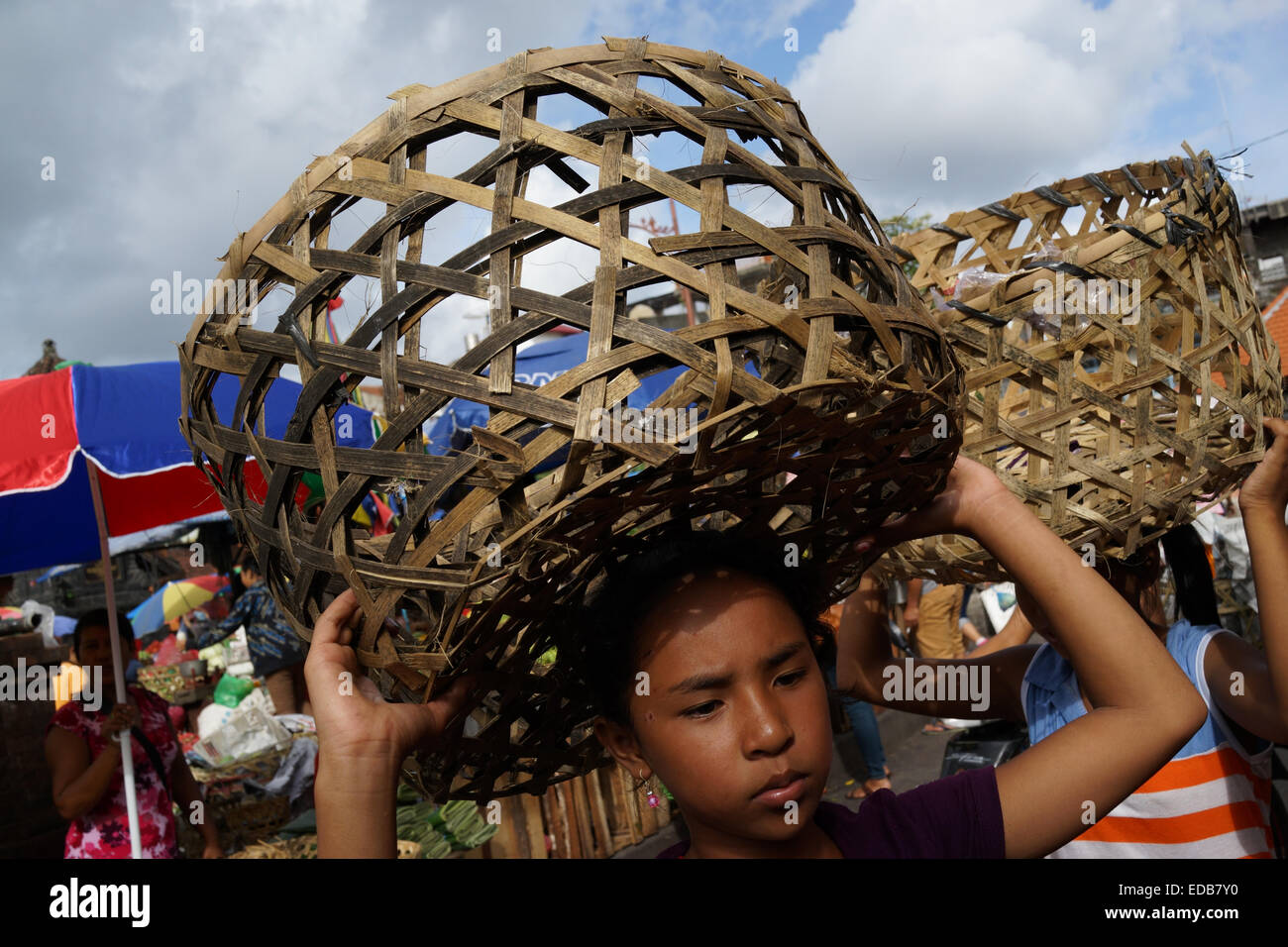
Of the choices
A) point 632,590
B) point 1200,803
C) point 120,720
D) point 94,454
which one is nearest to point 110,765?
point 120,720

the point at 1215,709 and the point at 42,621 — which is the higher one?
the point at 42,621

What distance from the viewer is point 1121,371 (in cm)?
196

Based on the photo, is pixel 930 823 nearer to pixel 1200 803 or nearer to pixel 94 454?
pixel 1200 803

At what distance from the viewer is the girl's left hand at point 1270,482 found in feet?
6.31

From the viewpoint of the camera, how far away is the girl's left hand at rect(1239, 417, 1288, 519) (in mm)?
1922

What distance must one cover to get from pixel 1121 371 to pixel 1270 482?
396 mm

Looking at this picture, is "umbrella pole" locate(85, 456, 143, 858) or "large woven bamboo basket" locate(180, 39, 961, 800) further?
"umbrella pole" locate(85, 456, 143, 858)

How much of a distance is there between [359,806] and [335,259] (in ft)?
2.19

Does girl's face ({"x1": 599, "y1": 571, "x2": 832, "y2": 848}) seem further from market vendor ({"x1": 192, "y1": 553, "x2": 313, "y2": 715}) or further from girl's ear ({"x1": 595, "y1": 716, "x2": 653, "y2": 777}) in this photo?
market vendor ({"x1": 192, "y1": 553, "x2": 313, "y2": 715})

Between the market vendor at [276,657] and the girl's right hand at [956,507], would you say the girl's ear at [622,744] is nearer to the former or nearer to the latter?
the girl's right hand at [956,507]

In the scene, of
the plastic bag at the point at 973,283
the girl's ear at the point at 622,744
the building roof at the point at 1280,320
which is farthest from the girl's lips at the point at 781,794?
the building roof at the point at 1280,320

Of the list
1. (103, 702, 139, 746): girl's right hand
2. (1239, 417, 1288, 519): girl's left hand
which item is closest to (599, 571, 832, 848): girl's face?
(1239, 417, 1288, 519): girl's left hand

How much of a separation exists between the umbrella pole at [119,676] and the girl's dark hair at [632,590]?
2913mm

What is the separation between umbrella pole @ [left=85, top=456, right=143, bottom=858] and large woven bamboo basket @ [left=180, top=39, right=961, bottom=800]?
118 inches
